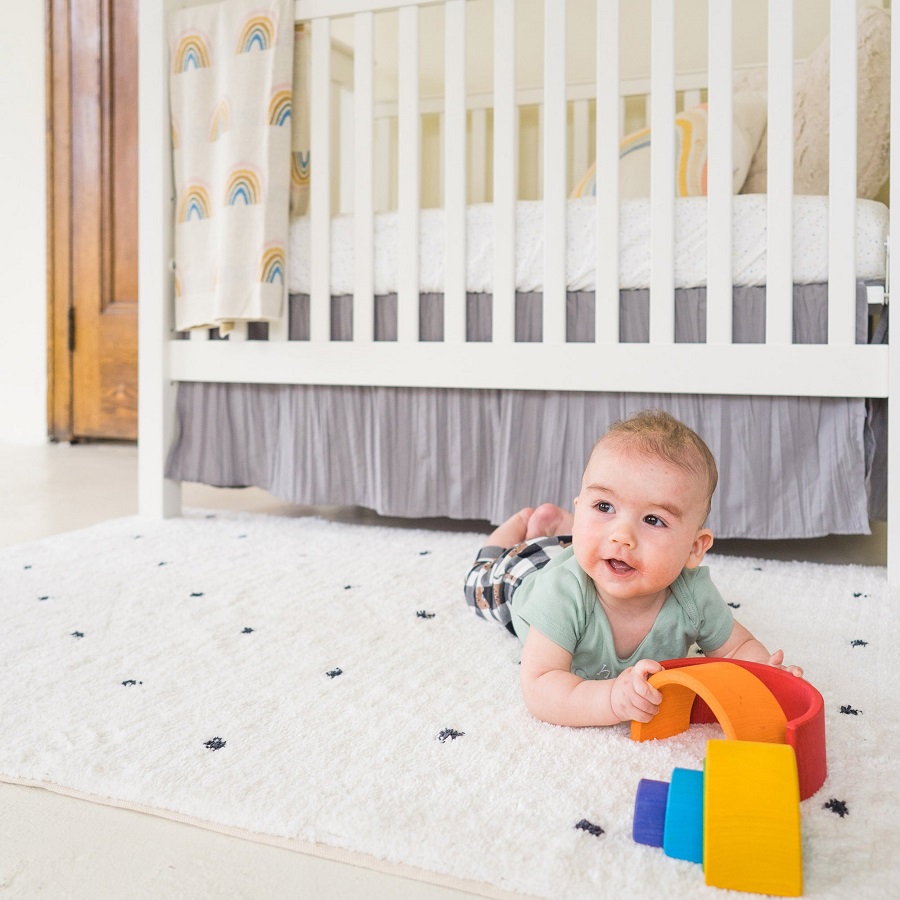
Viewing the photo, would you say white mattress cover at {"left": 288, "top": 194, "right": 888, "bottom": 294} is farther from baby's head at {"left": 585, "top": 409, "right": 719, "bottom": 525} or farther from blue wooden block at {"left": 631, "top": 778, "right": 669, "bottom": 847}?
blue wooden block at {"left": 631, "top": 778, "right": 669, "bottom": 847}

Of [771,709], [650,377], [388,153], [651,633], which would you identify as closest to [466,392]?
[650,377]

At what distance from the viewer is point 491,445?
1.60 metres

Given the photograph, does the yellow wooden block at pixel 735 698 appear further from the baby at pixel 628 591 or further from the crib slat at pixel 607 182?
the crib slat at pixel 607 182

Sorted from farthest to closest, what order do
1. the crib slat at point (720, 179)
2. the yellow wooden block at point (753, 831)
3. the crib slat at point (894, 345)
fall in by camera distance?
the crib slat at point (720, 179), the crib slat at point (894, 345), the yellow wooden block at point (753, 831)

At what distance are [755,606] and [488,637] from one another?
36cm

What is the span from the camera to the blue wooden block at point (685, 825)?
1.91 ft

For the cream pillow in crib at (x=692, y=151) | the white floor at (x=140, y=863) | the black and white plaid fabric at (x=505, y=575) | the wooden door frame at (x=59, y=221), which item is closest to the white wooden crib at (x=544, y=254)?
the cream pillow in crib at (x=692, y=151)

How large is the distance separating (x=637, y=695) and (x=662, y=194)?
3.06 ft

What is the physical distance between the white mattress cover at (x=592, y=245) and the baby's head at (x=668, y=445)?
27.4 inches

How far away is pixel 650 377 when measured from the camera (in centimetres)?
147

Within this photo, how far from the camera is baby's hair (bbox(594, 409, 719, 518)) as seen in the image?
806mm

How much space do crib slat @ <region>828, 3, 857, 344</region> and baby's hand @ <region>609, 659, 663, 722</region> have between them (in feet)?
2.68

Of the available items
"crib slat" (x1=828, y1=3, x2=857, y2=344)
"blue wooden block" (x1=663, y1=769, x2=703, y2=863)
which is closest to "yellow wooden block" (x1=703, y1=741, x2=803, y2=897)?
"blue wooden block" (x1=663, y1=769, x2=703, y2=863)

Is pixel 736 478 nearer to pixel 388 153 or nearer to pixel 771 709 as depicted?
pixel 771 709
